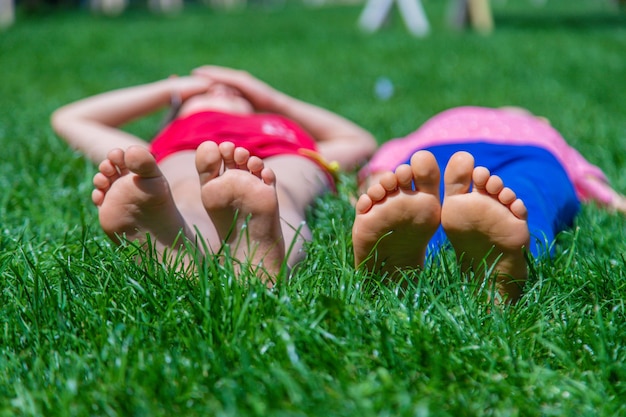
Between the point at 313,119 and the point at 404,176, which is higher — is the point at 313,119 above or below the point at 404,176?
below

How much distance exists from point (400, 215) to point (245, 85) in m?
1.43

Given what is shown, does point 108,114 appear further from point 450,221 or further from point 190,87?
point 450,221

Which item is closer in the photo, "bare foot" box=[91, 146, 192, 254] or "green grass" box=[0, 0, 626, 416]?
"green grass" box=[0, 0, 626, 416]

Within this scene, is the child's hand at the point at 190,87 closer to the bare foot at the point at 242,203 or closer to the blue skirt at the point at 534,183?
the blue skirt at the point at 534,183

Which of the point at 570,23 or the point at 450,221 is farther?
the point at 570,23

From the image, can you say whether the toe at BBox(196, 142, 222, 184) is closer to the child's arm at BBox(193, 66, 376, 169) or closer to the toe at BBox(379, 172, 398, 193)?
the toe at BBox(379, 172, 398, 193)

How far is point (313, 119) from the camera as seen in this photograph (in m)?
2.74

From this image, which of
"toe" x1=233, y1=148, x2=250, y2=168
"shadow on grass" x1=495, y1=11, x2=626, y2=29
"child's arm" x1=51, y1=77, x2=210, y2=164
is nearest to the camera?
"toe" x1=233, y1=148, x2=250, y2=168

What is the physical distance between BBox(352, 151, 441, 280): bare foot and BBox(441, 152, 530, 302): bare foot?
0.04 m

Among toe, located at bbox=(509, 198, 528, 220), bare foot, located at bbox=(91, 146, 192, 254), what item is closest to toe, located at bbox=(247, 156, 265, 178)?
bare foot, located at bbox=(91, 146, 192, 254)

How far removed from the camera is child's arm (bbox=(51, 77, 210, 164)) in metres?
2.48

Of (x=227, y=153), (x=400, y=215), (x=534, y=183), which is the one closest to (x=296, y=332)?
(x=400, y=215)

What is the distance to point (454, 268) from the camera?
4.91 feet

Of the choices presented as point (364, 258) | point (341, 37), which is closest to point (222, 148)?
point (364, 258)
